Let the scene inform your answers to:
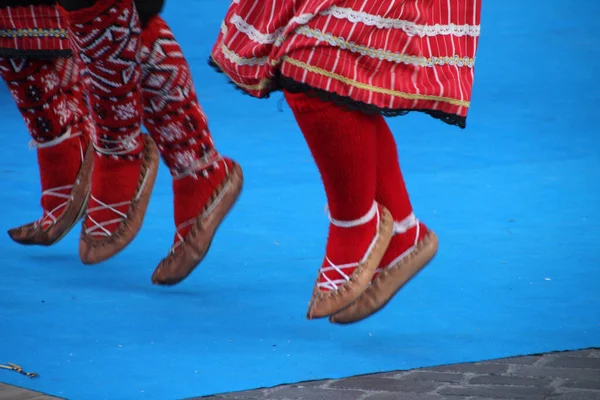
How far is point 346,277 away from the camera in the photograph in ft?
5.44

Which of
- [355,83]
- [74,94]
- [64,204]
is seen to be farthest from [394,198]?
[74,94]

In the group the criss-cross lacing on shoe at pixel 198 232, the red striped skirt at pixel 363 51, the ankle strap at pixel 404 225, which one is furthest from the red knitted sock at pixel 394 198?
the criss-cross lacing on shoe at pixel 198 232

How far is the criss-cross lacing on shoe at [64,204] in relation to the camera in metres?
2.37

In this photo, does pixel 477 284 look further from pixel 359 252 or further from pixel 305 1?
pixel 305 1

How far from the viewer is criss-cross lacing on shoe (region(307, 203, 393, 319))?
64.8 inches

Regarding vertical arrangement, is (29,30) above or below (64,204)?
above

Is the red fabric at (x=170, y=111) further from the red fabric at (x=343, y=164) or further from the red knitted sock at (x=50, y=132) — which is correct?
the red fabric at (x=343, y=164)

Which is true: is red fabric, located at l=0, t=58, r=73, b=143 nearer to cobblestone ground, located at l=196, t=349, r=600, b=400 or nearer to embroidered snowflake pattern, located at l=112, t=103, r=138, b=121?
embroidered snowflake pattern, located at l=112, t=103, r=138, b=121

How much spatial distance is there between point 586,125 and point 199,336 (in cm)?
249

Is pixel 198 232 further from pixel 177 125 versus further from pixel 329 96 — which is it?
pixel 329 96

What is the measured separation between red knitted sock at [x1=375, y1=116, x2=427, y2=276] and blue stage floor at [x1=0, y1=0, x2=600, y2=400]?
18 cm

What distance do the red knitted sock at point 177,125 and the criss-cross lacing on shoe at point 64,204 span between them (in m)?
0.33

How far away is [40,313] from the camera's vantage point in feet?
7.45

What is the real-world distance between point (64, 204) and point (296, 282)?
55 centimetres
